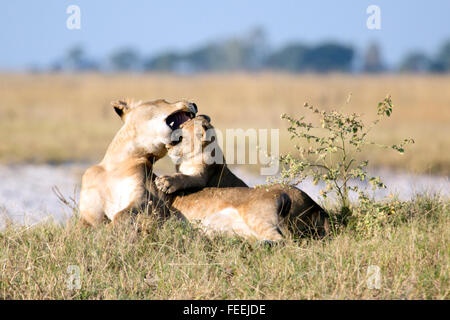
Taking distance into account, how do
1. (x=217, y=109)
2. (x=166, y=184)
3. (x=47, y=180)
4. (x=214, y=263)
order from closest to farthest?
(x=214, y=263) → (x=166, y=184) → (x=47, y=180) → (x=217, y=109)

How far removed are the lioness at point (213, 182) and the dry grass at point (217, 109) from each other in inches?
248

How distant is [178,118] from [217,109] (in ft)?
44.0

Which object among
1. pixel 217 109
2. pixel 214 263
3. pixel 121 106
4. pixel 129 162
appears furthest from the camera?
pixel 217 109

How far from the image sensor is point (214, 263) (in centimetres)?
448

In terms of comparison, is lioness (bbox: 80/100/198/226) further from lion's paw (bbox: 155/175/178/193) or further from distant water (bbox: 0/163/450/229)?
distant water (bbox: 0/163/450/229)

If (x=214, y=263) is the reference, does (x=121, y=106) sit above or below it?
above

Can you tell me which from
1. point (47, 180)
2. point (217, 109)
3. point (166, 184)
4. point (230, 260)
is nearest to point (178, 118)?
point (166, 184)

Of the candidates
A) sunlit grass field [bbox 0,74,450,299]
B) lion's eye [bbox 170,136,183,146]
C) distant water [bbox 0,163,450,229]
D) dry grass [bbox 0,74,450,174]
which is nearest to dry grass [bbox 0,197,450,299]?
sunlit grass field [bbox 0,74,450,299]

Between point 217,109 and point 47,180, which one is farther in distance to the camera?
point 217,109

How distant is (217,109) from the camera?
736 inches

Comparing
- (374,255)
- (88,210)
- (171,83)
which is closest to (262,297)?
(374,255)

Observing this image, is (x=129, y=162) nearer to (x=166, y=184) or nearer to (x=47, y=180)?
(x=166, y=184)

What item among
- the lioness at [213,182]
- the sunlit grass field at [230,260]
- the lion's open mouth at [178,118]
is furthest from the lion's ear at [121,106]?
the sunlit grass field at [230,260]

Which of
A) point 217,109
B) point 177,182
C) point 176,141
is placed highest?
point 176,141
